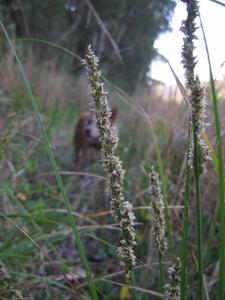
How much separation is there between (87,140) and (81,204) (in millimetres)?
1187

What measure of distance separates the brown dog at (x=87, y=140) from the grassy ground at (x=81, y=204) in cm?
16

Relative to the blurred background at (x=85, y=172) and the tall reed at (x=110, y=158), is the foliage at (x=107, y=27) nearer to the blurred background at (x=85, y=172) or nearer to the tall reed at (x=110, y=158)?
the blurred background at (x=85, y=172)

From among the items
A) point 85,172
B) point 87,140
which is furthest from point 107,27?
point 85,172

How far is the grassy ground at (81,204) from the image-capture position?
1.08 metres

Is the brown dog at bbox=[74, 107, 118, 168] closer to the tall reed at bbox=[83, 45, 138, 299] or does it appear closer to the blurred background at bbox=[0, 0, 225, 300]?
the blurred background at bbox=[0, 0, 225, 300]

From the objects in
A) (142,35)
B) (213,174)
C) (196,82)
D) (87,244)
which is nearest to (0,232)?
(87,244)

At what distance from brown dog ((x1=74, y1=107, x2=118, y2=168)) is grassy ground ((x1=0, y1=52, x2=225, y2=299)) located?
162mm

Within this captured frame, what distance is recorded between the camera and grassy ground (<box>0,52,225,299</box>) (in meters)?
1.08

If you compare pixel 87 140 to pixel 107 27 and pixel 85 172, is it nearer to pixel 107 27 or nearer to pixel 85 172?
pixel 85 172

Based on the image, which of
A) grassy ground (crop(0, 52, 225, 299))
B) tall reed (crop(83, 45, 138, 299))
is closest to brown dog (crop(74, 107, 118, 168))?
grassy ground (crop(0, 52, 225, 299))

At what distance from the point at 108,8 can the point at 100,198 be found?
662 cm

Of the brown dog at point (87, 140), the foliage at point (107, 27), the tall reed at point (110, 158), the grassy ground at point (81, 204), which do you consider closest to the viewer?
the tall reed at point (110, 158)

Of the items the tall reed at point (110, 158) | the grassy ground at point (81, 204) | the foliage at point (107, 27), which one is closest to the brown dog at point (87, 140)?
the grassy ground at point (81, 204)

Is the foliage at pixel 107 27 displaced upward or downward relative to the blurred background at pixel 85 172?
upward
